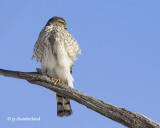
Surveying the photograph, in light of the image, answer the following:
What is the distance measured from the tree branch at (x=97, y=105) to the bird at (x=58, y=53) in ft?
1.99

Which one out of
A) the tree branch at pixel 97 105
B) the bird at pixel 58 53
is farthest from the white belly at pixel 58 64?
the tree branch at pixel 97 105

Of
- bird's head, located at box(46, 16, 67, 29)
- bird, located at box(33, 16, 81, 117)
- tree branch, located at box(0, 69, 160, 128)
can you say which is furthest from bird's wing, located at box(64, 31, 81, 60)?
tree branch, located at box(0, 69, 160, 128)

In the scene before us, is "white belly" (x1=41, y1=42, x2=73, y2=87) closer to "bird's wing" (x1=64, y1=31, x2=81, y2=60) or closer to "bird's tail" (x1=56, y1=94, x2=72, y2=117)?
"bird's wing" (x1=64, y1=31, x2=81, y2=60)

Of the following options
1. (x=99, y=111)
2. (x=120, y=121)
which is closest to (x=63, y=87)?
(x=99, y=111)

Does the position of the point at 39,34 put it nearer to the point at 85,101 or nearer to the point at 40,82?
the point at 40,82

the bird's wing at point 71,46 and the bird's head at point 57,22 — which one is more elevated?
the bird's head at point 57,22

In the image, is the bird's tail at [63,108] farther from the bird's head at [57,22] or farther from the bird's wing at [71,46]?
the bird's head at [57,22]

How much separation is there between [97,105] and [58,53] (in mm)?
1651

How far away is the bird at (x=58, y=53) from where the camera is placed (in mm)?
6277

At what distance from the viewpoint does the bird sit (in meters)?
6.28

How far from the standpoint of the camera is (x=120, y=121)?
491 centimetres

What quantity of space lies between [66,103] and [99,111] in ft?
5.90

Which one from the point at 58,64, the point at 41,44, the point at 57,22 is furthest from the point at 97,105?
the point at 57,22

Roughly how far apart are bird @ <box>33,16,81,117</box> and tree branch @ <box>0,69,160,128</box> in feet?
1.99
